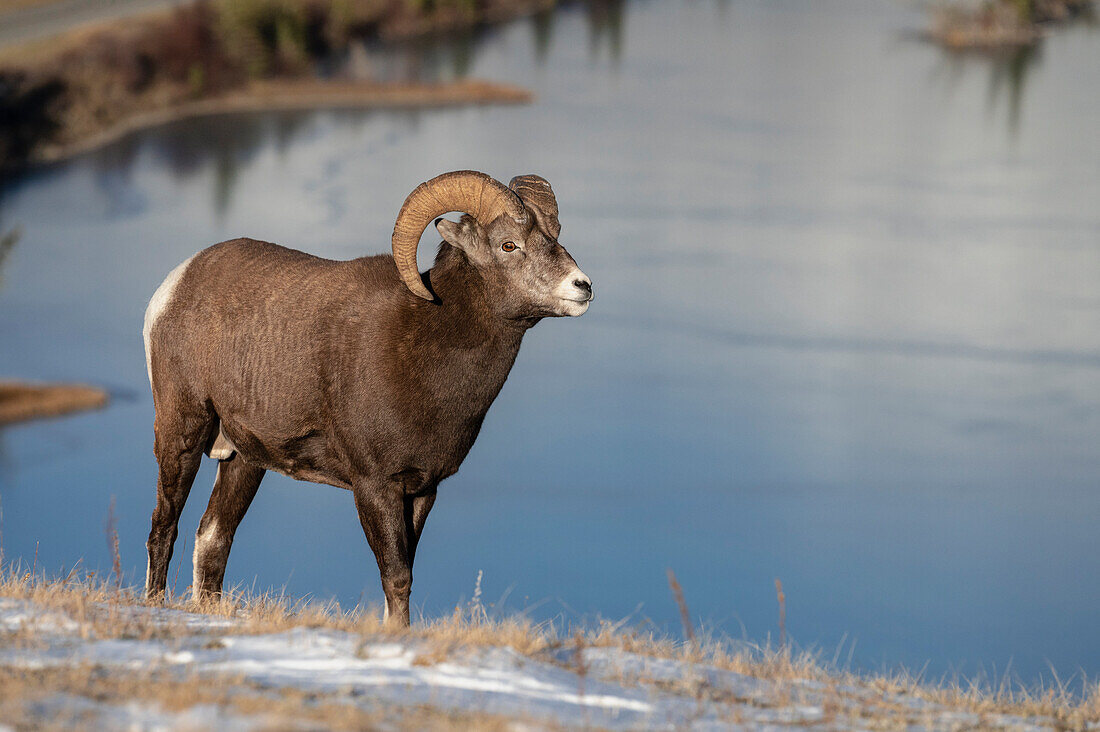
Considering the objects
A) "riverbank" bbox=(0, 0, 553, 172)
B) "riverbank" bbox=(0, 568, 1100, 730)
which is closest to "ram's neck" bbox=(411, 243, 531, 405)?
"riverbank" bbox=(0, 568, 1100, 730)

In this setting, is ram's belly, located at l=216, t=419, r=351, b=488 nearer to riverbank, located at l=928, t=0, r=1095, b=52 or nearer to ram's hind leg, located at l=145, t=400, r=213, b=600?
ram's hind leg, located at l=145, t=400, r=213, b=600

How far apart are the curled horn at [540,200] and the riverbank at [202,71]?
46697mm

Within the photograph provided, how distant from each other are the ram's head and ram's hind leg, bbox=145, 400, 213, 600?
2.02 m

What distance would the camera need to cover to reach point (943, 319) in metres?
60.3

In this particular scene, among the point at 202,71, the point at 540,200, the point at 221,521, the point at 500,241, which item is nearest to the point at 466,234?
the point at 500,241

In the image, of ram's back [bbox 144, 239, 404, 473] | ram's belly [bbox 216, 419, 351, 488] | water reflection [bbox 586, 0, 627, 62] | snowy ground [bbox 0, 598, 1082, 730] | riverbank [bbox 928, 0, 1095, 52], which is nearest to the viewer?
snowy ground [bbox 0, 598, 1082, 730]

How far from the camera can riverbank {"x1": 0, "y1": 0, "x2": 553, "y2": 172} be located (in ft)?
180

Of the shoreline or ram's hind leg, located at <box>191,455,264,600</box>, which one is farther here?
the shoreline

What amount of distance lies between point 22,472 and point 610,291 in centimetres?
2207

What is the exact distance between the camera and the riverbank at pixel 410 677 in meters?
6.75

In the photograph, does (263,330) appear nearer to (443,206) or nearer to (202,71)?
(443,206)

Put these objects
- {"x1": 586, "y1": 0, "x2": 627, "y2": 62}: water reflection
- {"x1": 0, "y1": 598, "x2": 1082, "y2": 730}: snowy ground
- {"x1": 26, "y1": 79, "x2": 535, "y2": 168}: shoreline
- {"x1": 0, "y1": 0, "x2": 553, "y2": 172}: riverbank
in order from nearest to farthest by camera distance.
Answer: {"x1": 0, "y1": 598, "x2": 1082, "y2": 730}: snowy ground
{"x1": 0, "y1": 0, "x2": 553, "y2": 172}: riverbank
{"x1": 26, "y1": 79, "x2": 535, "y2": 168}: shoreline
{"x1": 586, "y1": 0, "x2": 627, "y2": 62}: water reflection

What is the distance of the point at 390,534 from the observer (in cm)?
965

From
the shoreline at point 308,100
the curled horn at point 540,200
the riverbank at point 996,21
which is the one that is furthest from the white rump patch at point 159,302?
the riverbank at point 996,21
